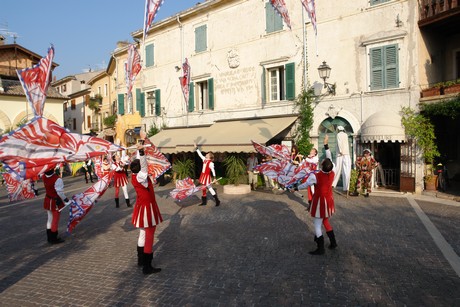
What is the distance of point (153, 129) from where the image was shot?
2228 centimetres

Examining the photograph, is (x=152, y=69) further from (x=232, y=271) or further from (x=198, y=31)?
(x=232, y=271)

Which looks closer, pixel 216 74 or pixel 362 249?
pixel 362 249

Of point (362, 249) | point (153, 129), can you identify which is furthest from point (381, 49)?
point (153, 129)

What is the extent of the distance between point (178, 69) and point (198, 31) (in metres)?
2.62

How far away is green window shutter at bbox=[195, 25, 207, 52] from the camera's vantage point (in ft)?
64.0

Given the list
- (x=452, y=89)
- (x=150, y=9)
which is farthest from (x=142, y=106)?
(x=452, y=89)

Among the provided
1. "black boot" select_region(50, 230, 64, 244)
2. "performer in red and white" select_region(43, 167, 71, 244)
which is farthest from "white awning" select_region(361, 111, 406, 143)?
"black boot" select_region(50, 230, 64, 244)

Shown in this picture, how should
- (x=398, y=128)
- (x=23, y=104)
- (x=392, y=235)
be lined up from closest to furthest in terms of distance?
(x=392, y=235)
(x=398, y=128)
(x=23, y=104)

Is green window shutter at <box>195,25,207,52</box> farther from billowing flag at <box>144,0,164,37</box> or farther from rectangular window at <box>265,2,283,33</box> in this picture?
billowing flag at <box>144,0,164,37</box>

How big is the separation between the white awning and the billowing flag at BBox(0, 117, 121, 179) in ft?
33.8

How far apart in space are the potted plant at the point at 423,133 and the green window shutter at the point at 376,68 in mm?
1575

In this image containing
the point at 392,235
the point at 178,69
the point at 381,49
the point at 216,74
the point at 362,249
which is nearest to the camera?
the point at 362,249

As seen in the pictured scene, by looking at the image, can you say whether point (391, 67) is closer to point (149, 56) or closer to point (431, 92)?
point (431, 92)

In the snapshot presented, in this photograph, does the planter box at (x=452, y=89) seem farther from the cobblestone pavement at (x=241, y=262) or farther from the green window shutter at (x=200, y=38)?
the green window shutter at (x=200, y=38)
